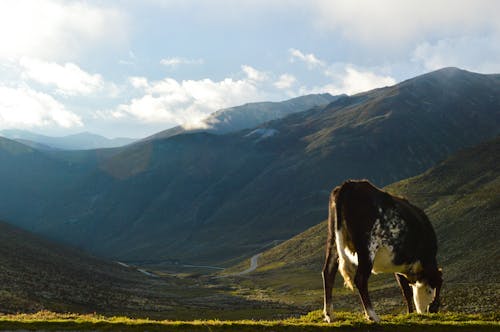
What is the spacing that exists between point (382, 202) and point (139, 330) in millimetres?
8698

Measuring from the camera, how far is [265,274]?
14662cm

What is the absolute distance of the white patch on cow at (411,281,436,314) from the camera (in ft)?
48.2

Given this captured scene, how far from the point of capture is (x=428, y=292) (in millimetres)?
14797

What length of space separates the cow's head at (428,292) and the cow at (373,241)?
3 centimetres

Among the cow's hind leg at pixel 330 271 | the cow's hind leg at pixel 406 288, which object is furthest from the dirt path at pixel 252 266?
the cow's hind leg at pixel 330 271

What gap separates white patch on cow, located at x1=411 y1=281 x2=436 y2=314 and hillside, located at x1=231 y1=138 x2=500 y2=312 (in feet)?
113

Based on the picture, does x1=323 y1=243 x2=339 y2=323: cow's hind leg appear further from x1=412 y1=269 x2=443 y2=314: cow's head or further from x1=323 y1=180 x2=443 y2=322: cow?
x1=412 y1=269 x2=443 y2=314: cow's head

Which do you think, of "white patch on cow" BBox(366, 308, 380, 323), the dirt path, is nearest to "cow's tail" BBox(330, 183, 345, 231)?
"white patch on cow" BBox(366, 308, 380, 323)

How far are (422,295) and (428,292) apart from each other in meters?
0.26

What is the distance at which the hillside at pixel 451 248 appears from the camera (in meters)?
67.1

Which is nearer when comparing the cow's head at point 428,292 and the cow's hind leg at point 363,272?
the cow's hind leg at point 363,272

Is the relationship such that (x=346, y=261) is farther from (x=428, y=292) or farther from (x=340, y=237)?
(x=428, y=292)

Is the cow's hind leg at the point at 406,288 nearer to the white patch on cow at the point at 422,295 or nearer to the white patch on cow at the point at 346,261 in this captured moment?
the white patch on cow at the point at 422,295

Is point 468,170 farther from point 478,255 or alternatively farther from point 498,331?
point 498,331
